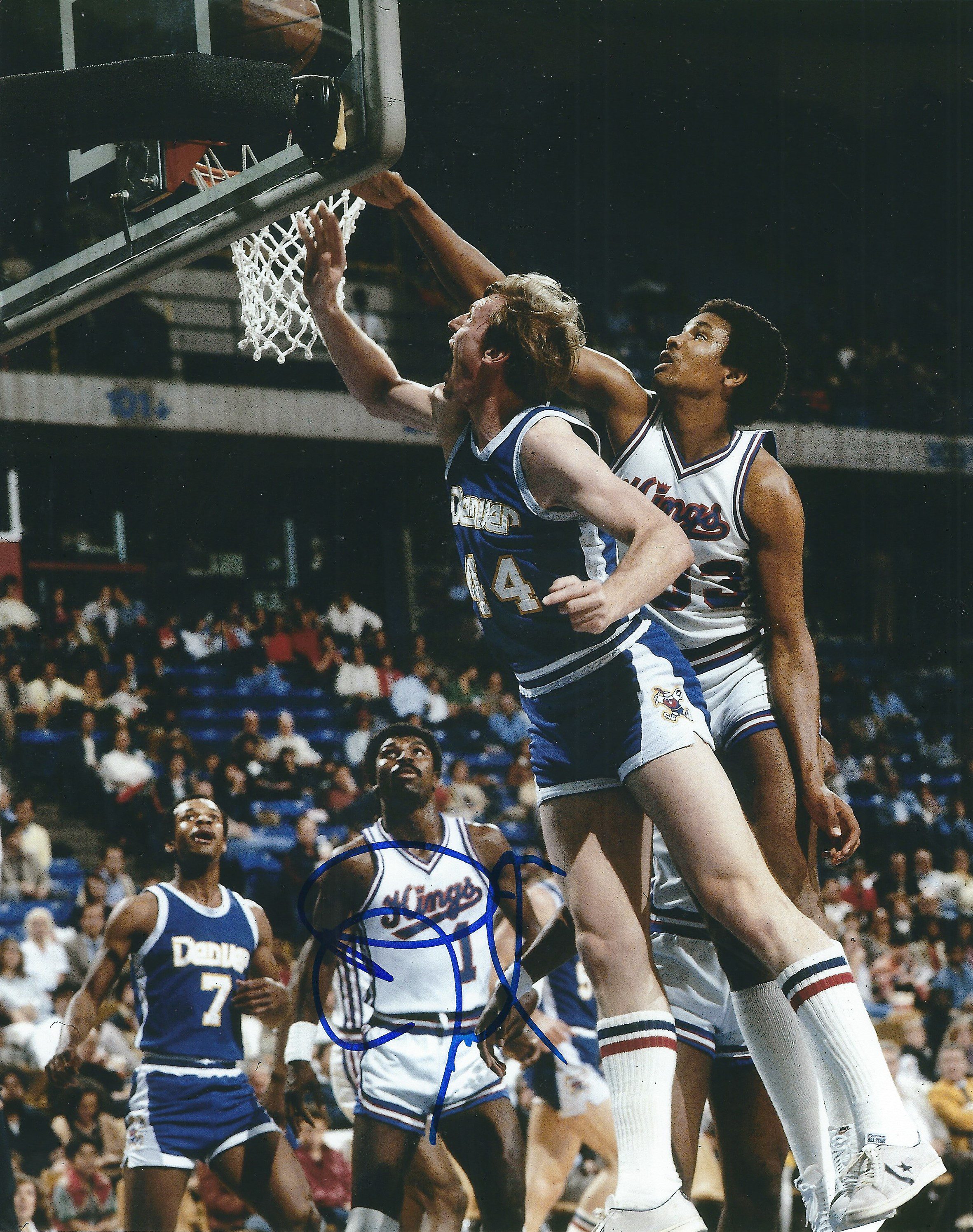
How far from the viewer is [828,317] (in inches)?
240

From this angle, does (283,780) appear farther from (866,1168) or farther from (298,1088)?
(866,1168)

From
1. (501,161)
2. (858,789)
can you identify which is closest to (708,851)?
(501,161)

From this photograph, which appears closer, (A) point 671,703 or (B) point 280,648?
(A) point 671,703

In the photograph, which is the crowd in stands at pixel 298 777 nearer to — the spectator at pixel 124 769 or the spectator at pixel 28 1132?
the spectator at pixel 124 769

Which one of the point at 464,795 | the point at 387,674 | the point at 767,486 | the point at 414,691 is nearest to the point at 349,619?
the point at 387,674

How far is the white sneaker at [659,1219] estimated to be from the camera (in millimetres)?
2840

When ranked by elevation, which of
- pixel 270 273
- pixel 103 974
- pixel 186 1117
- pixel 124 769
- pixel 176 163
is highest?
pixel 176 163

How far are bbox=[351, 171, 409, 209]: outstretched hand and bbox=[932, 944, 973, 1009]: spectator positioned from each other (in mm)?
5065

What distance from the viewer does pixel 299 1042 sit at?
4875 mm

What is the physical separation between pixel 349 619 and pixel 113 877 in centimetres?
188

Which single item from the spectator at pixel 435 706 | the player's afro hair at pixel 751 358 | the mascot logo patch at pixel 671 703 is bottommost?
the spectator at pixel 435 706

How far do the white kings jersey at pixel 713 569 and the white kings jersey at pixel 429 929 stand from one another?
5.34 ft

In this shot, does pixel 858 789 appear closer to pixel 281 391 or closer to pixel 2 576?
pixel 281 391

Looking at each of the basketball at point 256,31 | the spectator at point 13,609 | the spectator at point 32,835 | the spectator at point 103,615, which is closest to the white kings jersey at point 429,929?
the spectator at point 32,835
